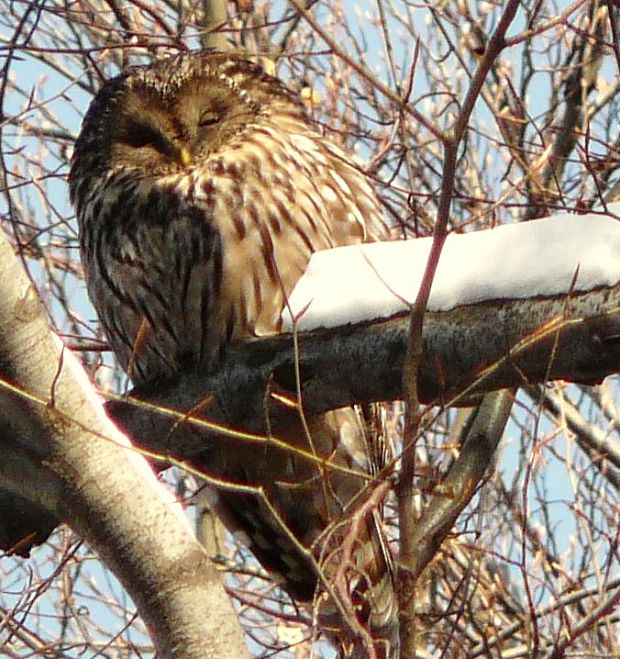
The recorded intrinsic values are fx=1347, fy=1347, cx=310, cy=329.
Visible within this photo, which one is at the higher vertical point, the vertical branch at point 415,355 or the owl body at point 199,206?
the owl body at point 199,206

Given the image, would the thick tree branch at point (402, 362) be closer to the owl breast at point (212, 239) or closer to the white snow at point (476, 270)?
the white snow at point (476, 270)

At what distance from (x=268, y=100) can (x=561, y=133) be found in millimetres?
2523

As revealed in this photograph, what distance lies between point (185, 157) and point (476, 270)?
5.33 ft

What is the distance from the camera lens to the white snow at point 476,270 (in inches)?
103

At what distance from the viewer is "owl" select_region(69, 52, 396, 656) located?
3.90 meters

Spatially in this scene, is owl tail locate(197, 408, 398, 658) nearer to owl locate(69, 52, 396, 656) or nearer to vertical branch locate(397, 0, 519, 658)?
owl locate(69, 52, 396, 656)

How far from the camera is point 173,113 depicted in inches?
169

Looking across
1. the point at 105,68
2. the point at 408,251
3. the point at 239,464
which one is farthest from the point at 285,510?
the point at 105,68

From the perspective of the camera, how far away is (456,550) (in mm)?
6555

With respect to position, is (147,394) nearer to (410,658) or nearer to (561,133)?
(410,658)

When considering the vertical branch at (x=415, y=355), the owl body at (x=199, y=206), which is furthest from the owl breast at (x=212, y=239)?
the vertical branch at (x=415, y=355)

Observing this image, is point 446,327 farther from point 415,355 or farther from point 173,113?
point 173,113

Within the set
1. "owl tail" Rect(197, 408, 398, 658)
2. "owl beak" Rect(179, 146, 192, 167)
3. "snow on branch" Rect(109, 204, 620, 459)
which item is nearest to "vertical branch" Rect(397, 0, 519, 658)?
"snow on branch" Rect(109, 204, 620, 459)

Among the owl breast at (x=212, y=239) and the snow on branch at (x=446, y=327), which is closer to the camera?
the snow on branch at (x=446, y=327)
